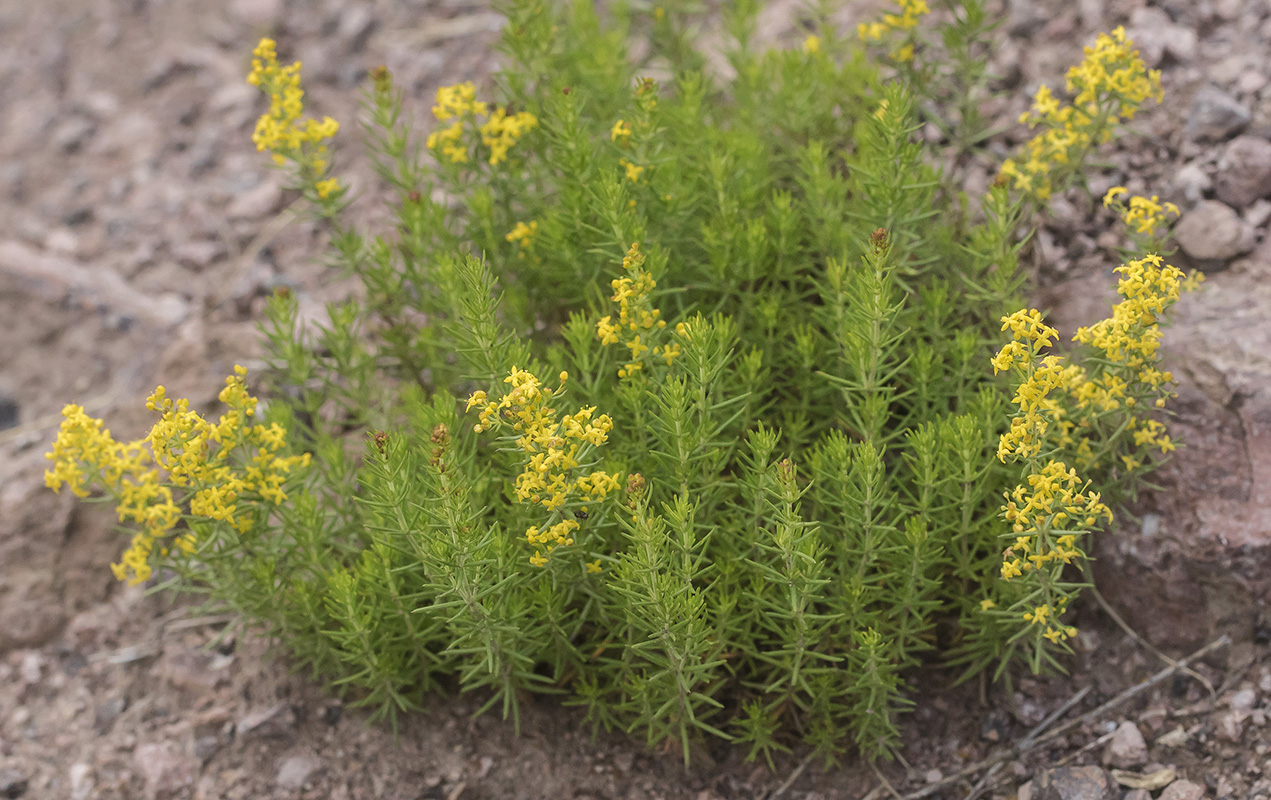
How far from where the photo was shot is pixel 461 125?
405cm

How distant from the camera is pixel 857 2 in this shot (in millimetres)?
5551

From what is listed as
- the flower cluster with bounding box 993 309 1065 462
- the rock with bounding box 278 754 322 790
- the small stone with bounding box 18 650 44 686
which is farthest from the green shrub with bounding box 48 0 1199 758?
the small stone with bounding box 18 650 44 686

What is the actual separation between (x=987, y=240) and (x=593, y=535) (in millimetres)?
1612

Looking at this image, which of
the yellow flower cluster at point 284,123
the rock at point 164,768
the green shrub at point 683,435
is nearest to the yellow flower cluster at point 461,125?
the green shrub at point 683,435

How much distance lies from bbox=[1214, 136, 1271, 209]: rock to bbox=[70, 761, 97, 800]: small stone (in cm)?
459

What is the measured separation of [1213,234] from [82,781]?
445cm

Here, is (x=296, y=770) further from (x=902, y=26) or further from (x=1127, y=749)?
(x=902, y=26)

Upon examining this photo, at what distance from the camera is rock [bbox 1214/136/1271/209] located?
397 centimetres

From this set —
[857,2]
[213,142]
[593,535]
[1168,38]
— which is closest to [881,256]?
A: [593,535]

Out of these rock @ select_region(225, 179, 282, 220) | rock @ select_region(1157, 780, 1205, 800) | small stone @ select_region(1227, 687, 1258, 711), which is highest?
rock @ select_region(225, 179, 282, 220)

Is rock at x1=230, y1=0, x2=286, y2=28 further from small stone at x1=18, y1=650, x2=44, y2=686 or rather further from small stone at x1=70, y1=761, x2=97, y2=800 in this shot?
small stone at x1=70, y1=761, x2=97, y2=800

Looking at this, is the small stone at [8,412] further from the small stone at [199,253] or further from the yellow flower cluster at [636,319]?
the yellow flower cluster at [636,319]

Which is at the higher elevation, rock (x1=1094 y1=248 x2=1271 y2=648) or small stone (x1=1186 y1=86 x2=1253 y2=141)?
small stone (x1=1186 y1=86 x2=1253 y2=141)

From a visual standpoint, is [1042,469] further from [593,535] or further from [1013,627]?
[593,535]
